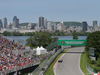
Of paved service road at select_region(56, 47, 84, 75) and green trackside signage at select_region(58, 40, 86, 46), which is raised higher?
green trackside signage at select_region(58, 40, 86, 46)

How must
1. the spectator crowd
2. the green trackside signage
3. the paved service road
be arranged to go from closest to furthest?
the spectator crowd → the paved service road → the green trackside signage

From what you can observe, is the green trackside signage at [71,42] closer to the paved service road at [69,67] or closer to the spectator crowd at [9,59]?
the paved service road at [69,67]

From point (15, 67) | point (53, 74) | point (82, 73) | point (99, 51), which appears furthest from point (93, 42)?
point (15, 67)

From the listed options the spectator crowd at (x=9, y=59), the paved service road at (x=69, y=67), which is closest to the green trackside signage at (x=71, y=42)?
the paved service road at (x=69, y=67)

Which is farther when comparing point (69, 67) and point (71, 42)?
point (71, 42)

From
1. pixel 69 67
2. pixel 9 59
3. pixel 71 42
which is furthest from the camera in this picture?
pixel 71 42

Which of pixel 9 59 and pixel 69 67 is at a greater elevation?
pixel 9 59

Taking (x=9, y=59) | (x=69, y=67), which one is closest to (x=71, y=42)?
(x=69, y=67)

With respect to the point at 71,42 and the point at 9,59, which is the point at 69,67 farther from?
the point at 71,42

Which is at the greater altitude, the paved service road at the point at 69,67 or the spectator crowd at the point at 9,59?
the spectator crowd at the point at 9,59

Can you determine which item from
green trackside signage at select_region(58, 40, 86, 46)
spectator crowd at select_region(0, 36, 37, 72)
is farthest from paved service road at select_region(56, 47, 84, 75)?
green trackside signage at select_region(58, 40, 86, 46)

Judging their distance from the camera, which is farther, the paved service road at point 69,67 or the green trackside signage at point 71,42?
the green trackside signage at point 71,42

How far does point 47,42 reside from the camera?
88500 mm

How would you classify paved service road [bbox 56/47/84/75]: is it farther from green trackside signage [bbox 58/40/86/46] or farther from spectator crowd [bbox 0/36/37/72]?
green trackside signage [bbox 58/40/86/46]
